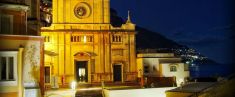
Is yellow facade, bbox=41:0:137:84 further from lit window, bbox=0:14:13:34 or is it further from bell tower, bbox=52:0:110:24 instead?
lit window, bbox=0:14:13:34

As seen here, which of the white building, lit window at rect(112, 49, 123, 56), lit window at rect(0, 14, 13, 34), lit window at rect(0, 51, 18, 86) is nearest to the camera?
lit window at rect(0, 51, 18, 86)

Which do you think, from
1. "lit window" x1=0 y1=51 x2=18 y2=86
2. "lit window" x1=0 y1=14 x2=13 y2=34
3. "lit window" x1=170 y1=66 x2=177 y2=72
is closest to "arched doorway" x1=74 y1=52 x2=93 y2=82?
"lit window" x1=170 y1=66 x2=177 y2=72

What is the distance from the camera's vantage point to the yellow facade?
34594mm

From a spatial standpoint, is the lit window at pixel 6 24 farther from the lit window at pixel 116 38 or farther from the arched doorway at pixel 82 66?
the lit window at pixel 116 38

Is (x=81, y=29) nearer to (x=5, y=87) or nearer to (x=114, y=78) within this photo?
(x=114, y=78)

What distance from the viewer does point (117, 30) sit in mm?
35781

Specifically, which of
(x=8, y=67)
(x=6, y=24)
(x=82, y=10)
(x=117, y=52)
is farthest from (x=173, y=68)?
(x=8, y=67)

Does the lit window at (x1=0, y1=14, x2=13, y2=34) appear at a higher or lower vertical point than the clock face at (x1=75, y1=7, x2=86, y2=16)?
lower

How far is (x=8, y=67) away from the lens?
17109 millimetres

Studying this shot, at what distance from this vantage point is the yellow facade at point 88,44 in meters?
34.6

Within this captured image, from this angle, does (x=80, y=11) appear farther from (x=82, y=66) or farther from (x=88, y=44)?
(x=82, y=66)

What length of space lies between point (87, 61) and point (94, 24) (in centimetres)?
312

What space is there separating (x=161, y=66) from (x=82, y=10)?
8168 millimetres

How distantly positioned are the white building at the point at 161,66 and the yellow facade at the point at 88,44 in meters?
0.81
